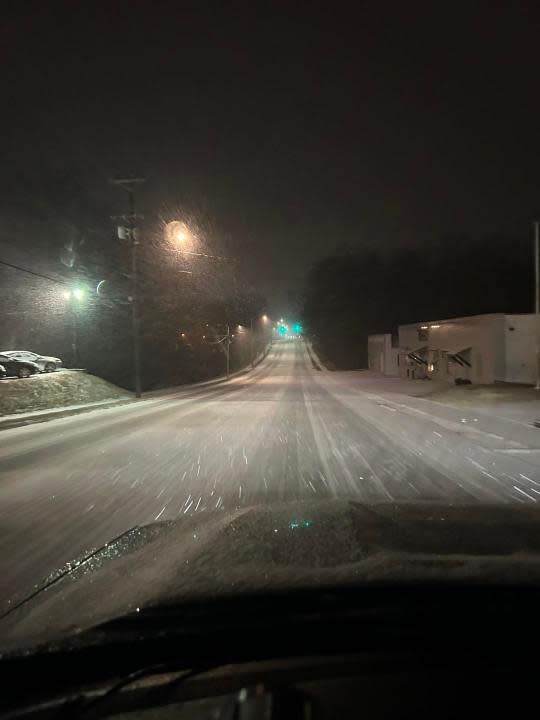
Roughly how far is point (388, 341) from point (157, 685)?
51.7 metres

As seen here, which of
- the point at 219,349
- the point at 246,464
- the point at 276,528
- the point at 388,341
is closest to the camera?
the point at 276,528

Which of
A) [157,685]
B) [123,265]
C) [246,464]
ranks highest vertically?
[123,265]

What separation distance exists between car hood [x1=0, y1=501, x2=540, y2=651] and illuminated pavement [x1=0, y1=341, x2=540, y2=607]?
34.0 inches

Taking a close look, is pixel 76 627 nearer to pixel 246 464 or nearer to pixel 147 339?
pixel 246 464

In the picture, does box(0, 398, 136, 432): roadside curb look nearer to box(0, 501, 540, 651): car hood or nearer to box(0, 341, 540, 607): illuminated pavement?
box(0, 341, 540, 607): illuminated pavement

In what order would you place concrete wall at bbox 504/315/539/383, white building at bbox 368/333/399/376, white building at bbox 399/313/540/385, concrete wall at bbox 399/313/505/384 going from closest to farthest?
1. concrete wall at bbox 504/315/539/383
2. white building at bbox 399/313/540/385
3. concrete wall at bbox 399/313/505/384
4. white building at bbox 368/333/399/376

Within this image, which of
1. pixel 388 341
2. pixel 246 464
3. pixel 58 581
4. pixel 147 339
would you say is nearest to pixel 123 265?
pixel 147 339

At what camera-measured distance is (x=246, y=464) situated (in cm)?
966

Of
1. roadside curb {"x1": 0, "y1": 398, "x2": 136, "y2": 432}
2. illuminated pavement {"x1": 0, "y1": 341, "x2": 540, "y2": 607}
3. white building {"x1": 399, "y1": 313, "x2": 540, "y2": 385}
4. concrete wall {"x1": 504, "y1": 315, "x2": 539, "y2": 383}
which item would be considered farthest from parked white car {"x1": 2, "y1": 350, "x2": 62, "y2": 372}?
concrete wall {"x1": 504, "y1": 315, "x2": 539, "y2": 383}

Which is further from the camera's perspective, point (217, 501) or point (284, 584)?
point (217, 501)

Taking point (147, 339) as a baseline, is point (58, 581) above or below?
below

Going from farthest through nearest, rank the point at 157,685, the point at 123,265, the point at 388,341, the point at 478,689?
the point at 388,341 < the point at 123,265 < the point at 157,685 < the point at 478,689

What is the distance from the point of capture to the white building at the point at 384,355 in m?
50.3

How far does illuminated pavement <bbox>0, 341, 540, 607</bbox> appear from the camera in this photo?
607cm
